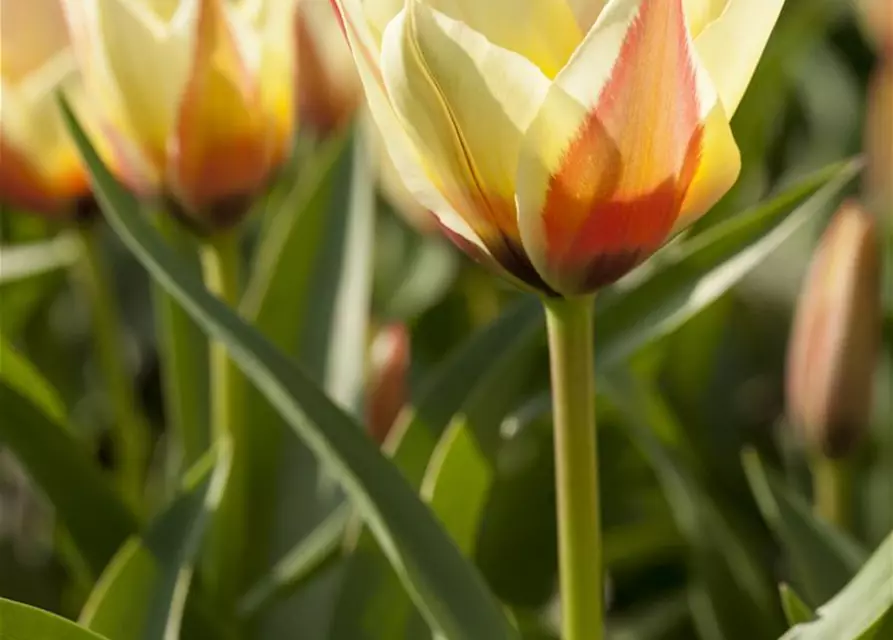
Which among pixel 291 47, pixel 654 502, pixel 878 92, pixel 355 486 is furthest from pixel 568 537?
pixel 878 92

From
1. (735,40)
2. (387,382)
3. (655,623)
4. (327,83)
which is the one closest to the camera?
(735,40)

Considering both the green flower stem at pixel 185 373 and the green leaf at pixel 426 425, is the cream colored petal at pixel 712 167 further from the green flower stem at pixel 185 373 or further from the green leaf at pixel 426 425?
the green flower stem at pixel 185 373

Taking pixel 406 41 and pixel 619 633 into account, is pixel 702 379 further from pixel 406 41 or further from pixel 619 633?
pixel 406 41

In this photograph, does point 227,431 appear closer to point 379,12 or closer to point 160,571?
point 160,571

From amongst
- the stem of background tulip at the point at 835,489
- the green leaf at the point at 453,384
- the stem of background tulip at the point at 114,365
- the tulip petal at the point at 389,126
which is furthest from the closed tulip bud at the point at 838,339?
the stem of background tulip at the point at 114,365

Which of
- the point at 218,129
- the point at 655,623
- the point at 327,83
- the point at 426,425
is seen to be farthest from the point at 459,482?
the point at 327,83

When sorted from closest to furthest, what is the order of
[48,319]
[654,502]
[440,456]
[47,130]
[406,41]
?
[406,41] < [440,456] < [47,130] < [654,502] < [48,319]

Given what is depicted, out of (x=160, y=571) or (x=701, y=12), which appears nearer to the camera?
(x=701, y=12)
